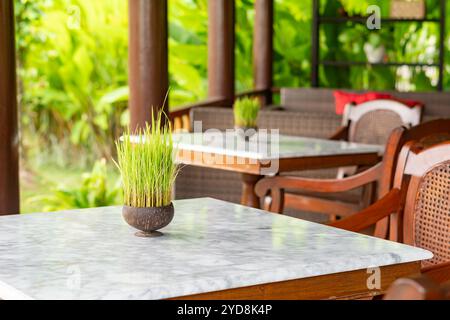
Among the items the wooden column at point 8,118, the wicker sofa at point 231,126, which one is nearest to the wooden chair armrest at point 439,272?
the wooden column at point 8,118

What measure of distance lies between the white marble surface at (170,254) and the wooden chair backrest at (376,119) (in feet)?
7.19

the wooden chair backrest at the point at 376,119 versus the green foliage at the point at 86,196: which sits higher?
the wooden chair backrest at the point at 376,119

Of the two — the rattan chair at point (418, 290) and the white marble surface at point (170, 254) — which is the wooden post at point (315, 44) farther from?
the rattan chair at point (418, 290)

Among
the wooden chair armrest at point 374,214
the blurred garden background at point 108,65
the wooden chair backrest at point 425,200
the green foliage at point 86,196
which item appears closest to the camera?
the wooden chair backrest at point 425,200

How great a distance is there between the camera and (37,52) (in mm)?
9570

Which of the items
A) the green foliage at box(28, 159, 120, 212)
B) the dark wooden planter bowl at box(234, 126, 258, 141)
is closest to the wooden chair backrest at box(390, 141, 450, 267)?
the dark wooden planter bowl at box(234, 126, 258, 141)

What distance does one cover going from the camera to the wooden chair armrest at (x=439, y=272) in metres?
1.92

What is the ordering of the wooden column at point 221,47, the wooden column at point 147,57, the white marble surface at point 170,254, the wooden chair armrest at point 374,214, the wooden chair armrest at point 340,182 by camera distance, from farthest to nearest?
the wooden column at point 221,47, the wooden column at point 147,57, the wooden chair armrest at point 340,182, the wooden chair armrest at point 374,214, the white marble surface at point 170,254

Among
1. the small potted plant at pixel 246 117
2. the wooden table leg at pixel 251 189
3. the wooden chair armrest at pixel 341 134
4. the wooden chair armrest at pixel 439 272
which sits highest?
the small potted plant at pixel 246 117

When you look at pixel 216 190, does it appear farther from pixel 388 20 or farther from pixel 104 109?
pixel 104 109

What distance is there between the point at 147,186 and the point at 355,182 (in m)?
1.58

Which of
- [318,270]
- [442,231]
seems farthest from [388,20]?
[318,270]

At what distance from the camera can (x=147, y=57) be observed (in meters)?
4.61

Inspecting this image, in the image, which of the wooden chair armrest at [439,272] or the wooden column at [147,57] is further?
the wooden column at [147,57]
